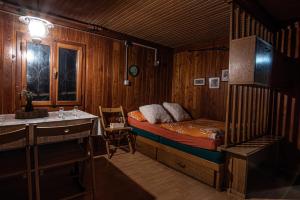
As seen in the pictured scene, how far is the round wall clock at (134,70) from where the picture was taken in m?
3.87

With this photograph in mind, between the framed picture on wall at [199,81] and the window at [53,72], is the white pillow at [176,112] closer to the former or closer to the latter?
the framed picture on wall at [199,81]

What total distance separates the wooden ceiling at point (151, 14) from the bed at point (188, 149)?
5.39ft

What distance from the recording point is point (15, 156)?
168 cm

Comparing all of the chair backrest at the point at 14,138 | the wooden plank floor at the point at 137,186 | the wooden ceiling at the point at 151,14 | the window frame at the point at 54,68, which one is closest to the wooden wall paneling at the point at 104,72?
the window frame at the point at 54,68

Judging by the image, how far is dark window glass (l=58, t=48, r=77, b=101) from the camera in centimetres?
303

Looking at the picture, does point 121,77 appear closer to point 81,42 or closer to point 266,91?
point 81,42

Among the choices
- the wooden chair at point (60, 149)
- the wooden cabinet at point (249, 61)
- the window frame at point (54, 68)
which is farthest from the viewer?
the window frame at point (54, 68)

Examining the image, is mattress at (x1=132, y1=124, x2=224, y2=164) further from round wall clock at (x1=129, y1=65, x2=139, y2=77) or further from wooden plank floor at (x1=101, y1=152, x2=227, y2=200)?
round wall clock at (x1=129, y1=65, x2=139, y2=77)

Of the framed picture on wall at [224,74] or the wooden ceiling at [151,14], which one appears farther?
the framed picture on wall at [224,74]

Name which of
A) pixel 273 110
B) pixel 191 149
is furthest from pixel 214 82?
pixel 191 149

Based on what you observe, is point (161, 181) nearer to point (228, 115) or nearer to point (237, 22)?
point (228, 115)

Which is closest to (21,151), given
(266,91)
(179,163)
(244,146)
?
(179,163)

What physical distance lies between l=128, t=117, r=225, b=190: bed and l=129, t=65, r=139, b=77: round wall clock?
115 centimetres

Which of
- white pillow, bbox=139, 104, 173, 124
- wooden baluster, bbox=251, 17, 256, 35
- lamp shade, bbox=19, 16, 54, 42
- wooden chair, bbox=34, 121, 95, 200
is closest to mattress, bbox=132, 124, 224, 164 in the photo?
white pillow, bbox=139, 104, 173, 124
